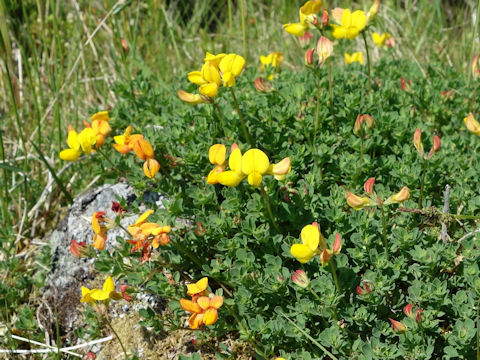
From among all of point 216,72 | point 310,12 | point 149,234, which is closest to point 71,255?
point 149,234

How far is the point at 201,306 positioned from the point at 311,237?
0.59 m

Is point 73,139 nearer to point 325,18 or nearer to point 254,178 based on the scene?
point 254,178

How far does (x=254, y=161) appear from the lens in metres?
2.34

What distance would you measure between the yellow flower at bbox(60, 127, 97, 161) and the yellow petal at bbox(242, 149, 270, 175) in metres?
1.18

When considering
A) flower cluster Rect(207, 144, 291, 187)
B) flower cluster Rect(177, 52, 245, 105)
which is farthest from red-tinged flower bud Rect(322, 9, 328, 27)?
flower cluster Rect(207, 144, 291, 187)

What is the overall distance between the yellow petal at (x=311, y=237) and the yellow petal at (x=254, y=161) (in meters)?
0.34

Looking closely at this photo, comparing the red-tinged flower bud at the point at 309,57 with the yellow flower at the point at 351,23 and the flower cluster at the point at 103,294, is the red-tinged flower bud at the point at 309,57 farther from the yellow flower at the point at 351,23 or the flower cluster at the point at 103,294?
the flower cluster at the point at 103,294

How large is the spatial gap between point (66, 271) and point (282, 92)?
1.84 metres

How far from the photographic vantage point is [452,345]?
2.39 m

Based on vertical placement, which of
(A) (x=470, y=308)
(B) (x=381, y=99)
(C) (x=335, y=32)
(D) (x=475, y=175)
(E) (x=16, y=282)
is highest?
(C) (x=335, y=32)

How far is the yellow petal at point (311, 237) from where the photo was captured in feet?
7.25

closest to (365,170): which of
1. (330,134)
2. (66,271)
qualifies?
(330,134)

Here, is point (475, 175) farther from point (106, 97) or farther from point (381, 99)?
point (106, 97)

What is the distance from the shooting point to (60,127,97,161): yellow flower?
311cm
